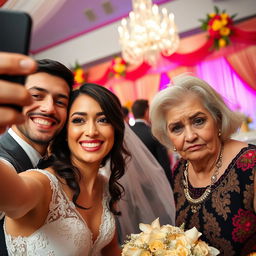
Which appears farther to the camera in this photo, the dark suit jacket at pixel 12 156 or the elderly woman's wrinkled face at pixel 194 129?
the elderly woman's wrinkled face at pixel 194 129

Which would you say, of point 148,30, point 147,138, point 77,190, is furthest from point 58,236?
point 148,30

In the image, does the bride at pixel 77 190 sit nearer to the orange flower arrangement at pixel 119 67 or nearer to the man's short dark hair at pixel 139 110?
the man's short dark hair at pixel 139 110

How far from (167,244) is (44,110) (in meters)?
1.00

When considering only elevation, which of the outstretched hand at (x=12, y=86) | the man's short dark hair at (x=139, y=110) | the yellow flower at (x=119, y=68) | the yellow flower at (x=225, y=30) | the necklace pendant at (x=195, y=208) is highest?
the yellow flower at (x=225, y=30)

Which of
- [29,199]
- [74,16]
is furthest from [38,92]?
[74,16]

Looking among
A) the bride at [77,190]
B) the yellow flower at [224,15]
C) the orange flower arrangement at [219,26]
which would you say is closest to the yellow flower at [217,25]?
the orange flower arrangement at [219,26]

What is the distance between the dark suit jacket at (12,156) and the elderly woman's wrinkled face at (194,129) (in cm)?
97

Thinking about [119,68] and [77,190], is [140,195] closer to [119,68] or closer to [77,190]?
[77,190]

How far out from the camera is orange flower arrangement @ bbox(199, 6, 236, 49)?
691cm

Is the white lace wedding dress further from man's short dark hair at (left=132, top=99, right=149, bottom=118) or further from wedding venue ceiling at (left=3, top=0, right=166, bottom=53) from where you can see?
wedding venue ceiling at (left=3, top=0, right=166, bottom=53)

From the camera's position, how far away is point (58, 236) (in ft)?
4.96

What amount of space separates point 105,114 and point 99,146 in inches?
7.6

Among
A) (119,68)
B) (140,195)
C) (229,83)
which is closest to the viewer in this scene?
(140,195)

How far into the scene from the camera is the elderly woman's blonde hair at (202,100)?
196 cm
